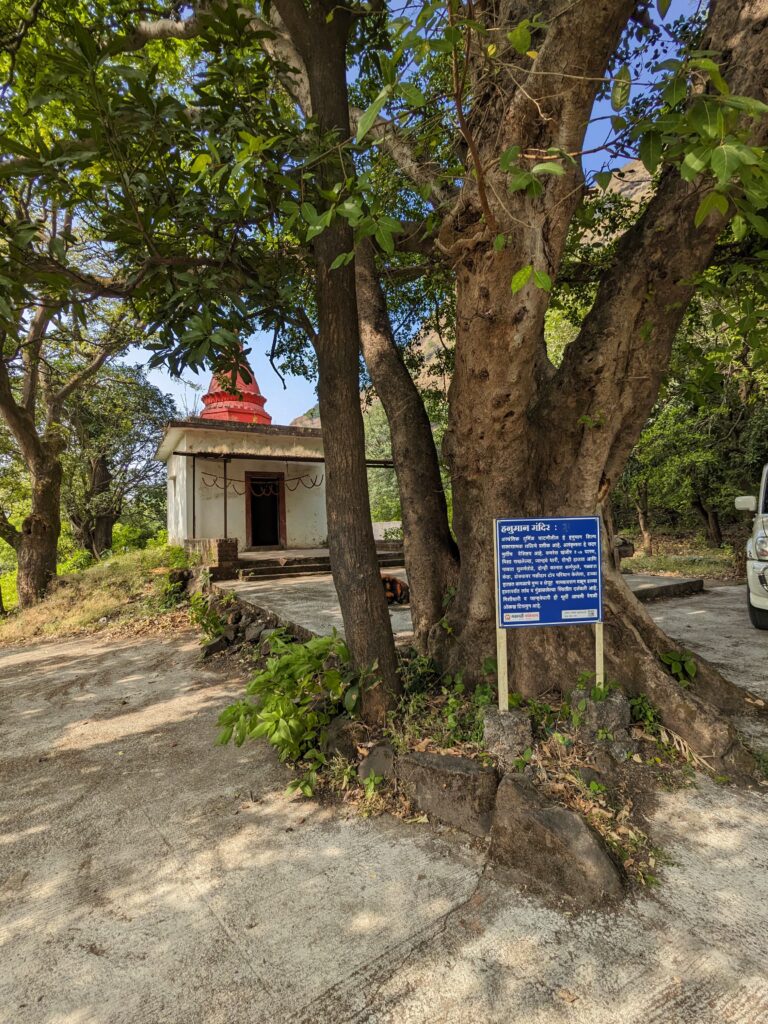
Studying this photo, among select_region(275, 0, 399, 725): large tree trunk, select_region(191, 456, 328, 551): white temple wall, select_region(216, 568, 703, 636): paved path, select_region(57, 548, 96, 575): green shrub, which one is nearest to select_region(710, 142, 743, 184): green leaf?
select_region(275, 0, 399, 725): large tree trunk

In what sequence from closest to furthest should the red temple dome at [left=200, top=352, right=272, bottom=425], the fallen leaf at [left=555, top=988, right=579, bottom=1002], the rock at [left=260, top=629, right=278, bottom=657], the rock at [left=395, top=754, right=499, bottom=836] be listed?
the fallen leaf at [left=555, top=988, right=579, bottom=1002], the rock at [left=395, top=754, right=499, bottom=836], the rock at [left=260, top=629, right=278, bottom=657], the red temple dome at [left=200, top=352, right=272, bottom=425]

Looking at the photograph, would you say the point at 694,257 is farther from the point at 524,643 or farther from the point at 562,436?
the point at 524,643

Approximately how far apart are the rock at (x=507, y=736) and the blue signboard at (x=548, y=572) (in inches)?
21.9

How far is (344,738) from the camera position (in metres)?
3.51

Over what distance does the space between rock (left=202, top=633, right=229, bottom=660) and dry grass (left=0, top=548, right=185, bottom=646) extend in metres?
2.76

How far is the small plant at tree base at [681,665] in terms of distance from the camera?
151 inches

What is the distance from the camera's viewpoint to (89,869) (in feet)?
8.91

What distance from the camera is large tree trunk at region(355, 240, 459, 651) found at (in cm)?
459

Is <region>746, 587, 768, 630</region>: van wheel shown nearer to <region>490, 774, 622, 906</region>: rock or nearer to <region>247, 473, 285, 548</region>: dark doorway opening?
<region>490, 774, 622, 906</region>: rock

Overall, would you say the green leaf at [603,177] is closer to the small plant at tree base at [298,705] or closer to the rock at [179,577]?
the small plant at tree base at [298,705]

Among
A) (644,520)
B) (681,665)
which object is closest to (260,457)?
(681,665)

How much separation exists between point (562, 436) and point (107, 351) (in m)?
10.4

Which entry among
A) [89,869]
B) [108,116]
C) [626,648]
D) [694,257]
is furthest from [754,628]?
[108,116]

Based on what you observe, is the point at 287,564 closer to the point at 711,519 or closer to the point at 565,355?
the point at 565,355
